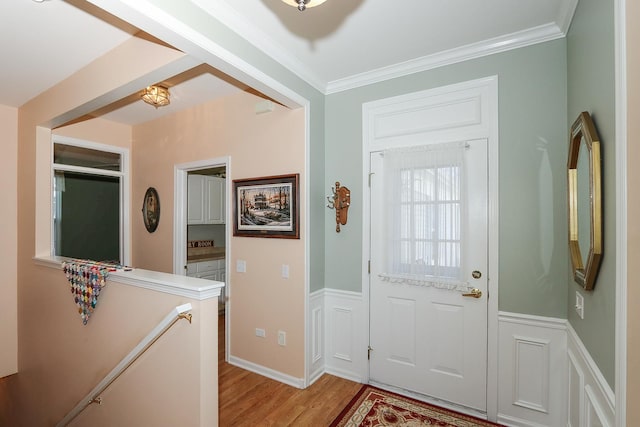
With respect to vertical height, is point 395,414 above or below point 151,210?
below

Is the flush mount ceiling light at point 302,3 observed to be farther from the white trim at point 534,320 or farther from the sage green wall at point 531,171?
the white trim at point 534,320

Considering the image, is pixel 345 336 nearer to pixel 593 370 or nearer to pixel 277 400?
pixel 277 400

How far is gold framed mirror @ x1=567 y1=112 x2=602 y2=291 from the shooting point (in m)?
1.38

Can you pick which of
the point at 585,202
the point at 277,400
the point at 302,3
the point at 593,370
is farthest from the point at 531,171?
the point at 277,400

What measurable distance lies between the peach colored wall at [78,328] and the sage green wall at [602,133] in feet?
6.36

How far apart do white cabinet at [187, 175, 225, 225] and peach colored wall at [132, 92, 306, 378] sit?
0.70 metres

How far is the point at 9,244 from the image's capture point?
355 cm

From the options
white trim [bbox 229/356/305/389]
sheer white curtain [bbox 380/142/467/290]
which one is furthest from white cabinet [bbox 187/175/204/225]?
sheer white curtain [bbox 380/142/467/290]

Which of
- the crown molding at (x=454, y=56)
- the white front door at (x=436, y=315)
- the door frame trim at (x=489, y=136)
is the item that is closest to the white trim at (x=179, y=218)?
the crown molding at (x=454, y=56)

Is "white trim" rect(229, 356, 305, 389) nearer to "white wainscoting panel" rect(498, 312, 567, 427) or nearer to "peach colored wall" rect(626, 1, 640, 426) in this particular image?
"white wainscoting panel" rect(498, 312, 567, 427)

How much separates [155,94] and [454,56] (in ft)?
8.94

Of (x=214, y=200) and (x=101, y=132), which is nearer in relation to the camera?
(x=101, y=132)

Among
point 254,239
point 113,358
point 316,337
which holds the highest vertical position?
point 254,239

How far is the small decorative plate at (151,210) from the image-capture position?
4.05m
